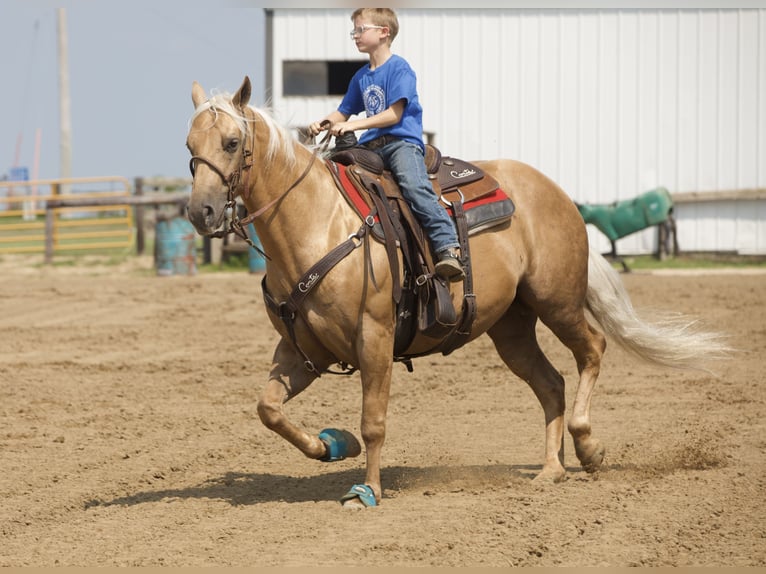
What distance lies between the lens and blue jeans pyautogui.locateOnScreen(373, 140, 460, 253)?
5.81 m

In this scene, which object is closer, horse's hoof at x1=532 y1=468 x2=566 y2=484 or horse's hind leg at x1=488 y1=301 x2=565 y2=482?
horse's hoof at x1=532 y1=468 x2=566 y2=484

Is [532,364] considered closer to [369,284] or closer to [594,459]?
[594,459]

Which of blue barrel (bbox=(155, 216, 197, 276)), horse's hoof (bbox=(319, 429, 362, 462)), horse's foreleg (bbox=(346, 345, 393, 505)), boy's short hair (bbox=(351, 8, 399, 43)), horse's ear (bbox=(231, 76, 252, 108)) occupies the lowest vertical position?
horse's hoof (bbox=(319, 429, 362, 462))

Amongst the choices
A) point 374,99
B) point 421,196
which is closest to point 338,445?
point 421,196

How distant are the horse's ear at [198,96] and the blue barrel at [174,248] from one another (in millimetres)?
12847

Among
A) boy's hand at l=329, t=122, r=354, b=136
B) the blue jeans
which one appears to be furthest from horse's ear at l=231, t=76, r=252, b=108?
the blue jeans

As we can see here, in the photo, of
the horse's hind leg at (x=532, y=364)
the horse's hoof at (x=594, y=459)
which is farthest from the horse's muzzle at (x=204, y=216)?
the horse's hoof at (x=594, y=459)

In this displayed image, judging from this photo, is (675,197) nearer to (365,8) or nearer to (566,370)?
(566,370)

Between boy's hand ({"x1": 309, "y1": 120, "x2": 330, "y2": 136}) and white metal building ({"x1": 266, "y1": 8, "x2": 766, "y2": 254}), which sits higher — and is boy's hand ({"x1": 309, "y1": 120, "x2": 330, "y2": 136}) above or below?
below

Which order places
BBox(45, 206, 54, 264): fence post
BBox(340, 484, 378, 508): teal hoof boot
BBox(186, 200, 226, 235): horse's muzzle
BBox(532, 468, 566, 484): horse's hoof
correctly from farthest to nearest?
BBox(45, 206, 54, 264): fence post
BBox(532, 468, 566, 484): horse's hoof
BBox(340, 484, 378, 508): teal hoof boot
BBox(186, 200, 226, 235): horse's muzzle

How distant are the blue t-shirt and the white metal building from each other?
14.2 meters

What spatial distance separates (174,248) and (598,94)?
8357mm

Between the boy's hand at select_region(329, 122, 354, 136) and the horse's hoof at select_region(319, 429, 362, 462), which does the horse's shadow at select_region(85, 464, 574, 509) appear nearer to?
the horse's hoof at select_region(319, 429, 362, 462)

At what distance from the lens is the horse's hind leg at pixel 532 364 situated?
259 inches
